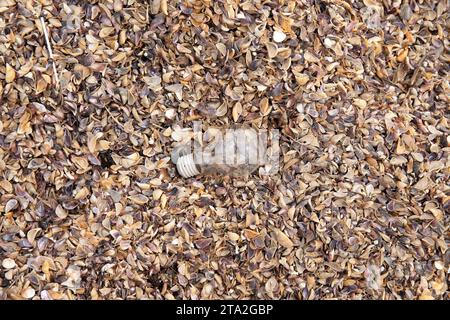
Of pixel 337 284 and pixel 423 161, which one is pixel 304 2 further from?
pixel 337 284

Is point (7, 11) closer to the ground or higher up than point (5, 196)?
higher up

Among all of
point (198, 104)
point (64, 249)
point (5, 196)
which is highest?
point (198, 104)

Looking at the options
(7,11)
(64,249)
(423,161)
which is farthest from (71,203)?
(423,161)

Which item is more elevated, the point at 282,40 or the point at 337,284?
the point at 282,40

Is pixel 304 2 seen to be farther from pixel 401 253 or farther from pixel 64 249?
pixel 64 249

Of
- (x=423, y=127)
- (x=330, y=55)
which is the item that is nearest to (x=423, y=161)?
(x=423, y=127)

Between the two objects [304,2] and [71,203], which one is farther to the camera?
[304,2]
